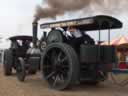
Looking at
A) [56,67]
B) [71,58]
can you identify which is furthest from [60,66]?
[71,58]

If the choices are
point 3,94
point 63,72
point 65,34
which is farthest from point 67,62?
point 3,94

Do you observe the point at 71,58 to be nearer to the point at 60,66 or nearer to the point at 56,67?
the point at 60,66

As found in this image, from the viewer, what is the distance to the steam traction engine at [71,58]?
26.0ft

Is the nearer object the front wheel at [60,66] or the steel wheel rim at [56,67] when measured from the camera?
the front wheel at [60,66]

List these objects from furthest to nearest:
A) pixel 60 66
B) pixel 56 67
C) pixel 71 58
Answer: pixel 56 67 < pixel 60 66 < pixel 71 58

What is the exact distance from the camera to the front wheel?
7840 mm

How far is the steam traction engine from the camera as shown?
7.91 metres

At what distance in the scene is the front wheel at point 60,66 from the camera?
784cm

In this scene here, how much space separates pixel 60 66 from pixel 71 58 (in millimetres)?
729

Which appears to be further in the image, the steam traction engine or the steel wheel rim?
the steel wheel rim

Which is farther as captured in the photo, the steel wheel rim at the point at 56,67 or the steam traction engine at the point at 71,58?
the steel wheel rim at the point at 56,67

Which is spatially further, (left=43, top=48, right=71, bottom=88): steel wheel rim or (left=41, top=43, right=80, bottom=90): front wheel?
(left=43, top=48, right=71, bottom=88): steel wheel rim

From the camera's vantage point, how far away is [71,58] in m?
7.86

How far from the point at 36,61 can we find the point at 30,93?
199 cm
